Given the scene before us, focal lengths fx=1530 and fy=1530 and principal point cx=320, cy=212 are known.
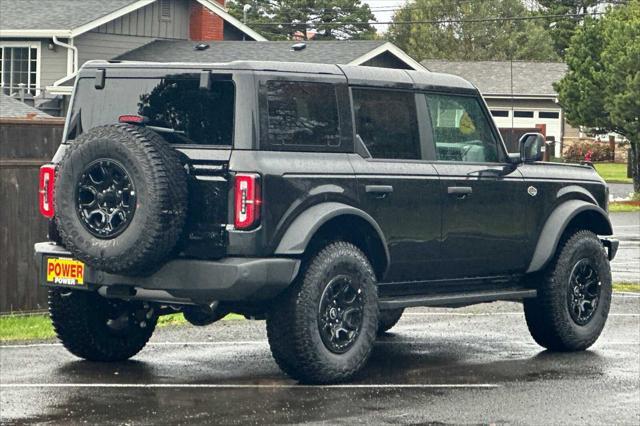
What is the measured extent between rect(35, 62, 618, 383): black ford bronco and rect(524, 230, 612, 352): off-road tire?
0.06 ft

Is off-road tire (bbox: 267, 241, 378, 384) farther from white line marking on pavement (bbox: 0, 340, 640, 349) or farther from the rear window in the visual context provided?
white line marking on pavement (bbox: 0, 340, 640, 349)

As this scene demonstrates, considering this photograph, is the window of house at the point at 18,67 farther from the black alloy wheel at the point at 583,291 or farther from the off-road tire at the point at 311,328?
the off-road tire at the point at 311,328

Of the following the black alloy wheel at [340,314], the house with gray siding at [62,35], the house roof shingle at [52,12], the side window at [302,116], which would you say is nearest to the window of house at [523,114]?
the house with gray siding at [62,35]

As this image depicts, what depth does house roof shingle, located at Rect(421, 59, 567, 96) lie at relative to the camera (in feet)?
252

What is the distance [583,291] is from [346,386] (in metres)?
2.95

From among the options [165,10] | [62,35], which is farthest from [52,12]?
[165,10]

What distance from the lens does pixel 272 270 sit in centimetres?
952

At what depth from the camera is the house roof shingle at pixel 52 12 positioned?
37.2m

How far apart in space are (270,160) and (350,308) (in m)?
1.17

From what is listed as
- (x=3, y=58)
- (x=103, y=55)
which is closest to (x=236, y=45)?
(x=103, y=55)

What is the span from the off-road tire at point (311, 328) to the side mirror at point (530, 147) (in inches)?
85.6

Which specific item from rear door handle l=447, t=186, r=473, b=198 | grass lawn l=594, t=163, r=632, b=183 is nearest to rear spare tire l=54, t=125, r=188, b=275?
rear door handle l=447, t=186, r=473, b=198

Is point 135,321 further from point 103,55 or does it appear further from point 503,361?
point 103,55

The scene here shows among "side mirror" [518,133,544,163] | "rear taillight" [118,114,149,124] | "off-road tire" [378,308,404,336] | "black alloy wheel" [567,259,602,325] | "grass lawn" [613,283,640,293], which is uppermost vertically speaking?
"rear taillight" [118,114,149,124]
